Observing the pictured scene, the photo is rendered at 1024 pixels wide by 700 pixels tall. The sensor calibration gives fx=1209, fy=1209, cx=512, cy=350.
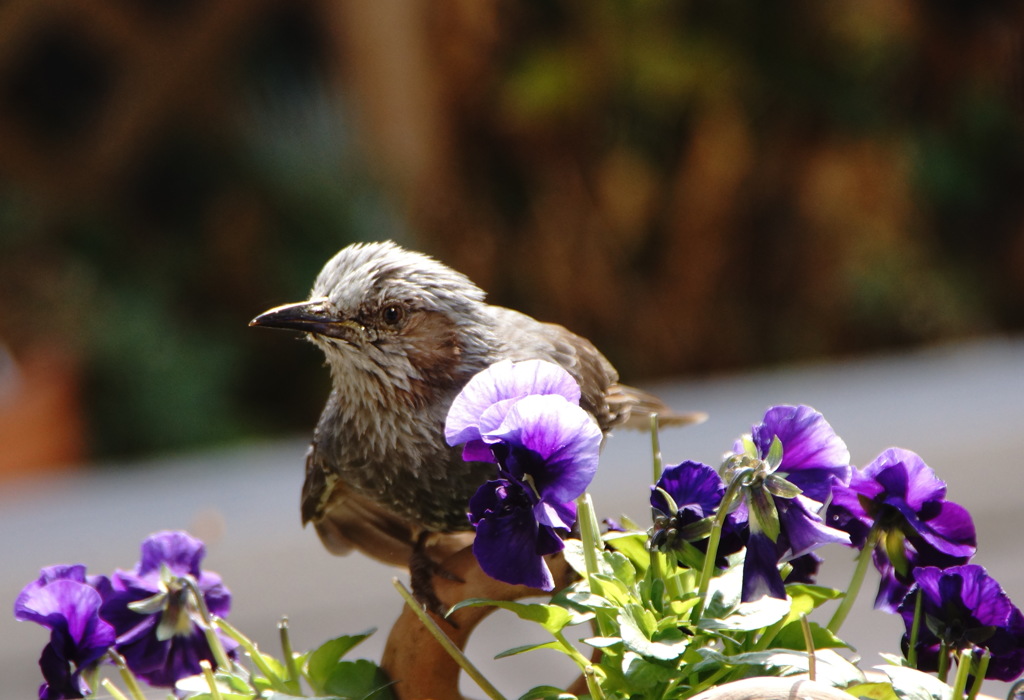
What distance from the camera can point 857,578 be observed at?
1.12 m

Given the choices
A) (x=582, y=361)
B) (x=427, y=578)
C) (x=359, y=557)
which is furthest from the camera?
(x=359, y=557)

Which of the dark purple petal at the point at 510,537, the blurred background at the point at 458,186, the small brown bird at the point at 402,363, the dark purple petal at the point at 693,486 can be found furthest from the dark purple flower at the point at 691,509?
the blurred background at the point at 458,186

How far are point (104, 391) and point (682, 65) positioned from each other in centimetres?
272

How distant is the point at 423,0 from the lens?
489 centimetres

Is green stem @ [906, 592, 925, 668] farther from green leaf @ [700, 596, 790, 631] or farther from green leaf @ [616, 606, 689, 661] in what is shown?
green leaf @ [616, 606, 689, 661]

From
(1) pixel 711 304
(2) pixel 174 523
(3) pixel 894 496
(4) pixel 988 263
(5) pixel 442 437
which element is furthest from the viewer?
(4) pixel 988 263

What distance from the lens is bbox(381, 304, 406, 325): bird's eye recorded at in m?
1.72

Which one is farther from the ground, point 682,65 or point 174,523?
point 682,65

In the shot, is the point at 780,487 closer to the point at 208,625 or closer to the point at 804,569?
the point at 804,569

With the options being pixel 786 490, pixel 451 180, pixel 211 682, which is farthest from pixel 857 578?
pixel 451 180

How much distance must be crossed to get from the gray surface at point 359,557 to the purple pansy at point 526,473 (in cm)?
240

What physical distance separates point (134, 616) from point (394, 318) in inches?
24.2

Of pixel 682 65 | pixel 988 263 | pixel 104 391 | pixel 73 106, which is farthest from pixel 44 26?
pixel 988 263

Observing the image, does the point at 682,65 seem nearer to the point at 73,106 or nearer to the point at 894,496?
the point at 73,106
